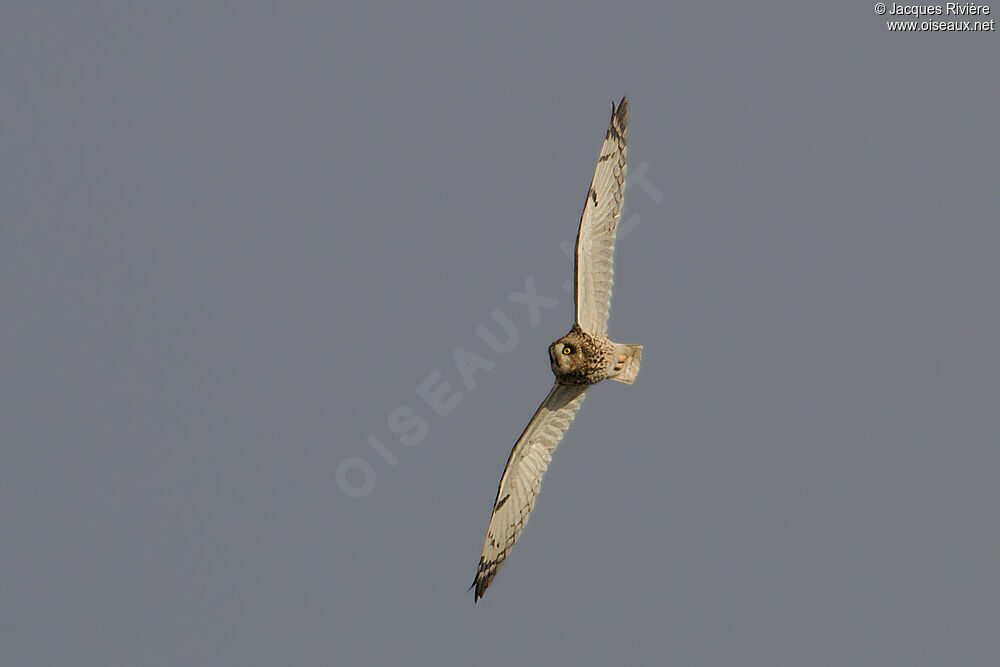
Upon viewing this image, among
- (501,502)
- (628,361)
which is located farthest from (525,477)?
(628,361)

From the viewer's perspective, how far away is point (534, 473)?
16062 millimetres

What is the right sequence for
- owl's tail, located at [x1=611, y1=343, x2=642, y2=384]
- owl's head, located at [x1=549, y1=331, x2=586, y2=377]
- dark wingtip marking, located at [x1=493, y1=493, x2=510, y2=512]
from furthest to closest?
owl's tail, located at [x1=611, y1=343, x2=642, y2=384] < dark wingtip marking, located at [x1=493, y1=493, x2=510, y2=512] < owl's head, located at [x1=549, y1=331, x2=586, y2=377]

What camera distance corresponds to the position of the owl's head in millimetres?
15438

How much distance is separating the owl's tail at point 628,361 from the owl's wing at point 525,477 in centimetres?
49

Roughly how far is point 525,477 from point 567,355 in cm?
161

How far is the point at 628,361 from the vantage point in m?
16.1

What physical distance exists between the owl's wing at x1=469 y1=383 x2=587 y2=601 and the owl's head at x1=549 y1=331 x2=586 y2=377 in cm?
34

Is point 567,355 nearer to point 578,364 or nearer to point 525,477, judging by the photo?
point 578,364

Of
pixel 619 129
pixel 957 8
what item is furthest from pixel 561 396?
pixel 957 8

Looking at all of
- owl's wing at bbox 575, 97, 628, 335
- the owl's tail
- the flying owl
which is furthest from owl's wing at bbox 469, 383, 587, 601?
owl's wing at bbox 575, 97, 628, 335

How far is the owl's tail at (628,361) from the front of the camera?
52.5ft

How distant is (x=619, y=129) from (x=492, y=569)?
5.51 m

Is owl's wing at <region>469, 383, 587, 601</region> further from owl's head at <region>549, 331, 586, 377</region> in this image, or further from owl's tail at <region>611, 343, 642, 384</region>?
owl's tail at <region>611, 343, 642, 384</region>

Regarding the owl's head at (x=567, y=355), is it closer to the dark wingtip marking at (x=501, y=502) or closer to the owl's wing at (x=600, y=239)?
the owl's wing at (x=600, y=239)
